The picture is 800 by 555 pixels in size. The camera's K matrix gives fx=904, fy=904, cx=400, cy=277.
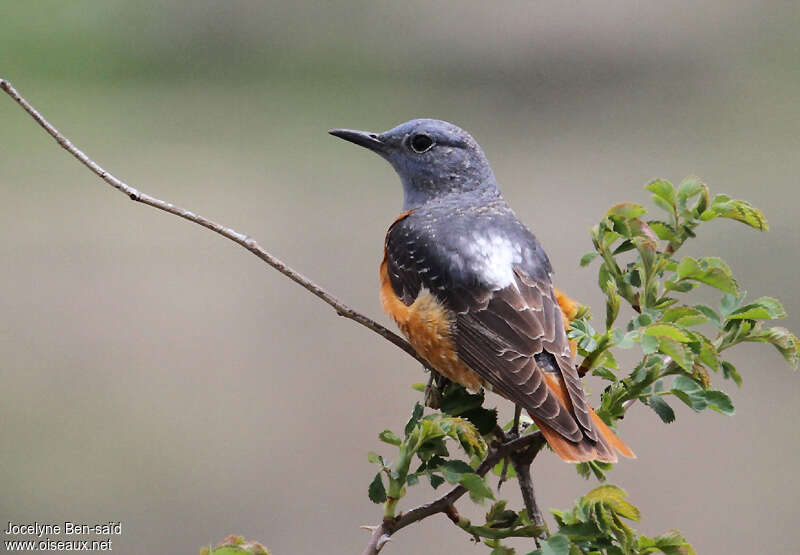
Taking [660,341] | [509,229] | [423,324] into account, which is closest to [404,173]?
[509,229]

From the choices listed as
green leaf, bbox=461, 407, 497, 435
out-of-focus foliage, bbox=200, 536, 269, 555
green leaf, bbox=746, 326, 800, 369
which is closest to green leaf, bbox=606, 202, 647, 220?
green leaf, bbox=746, 326, 800, 369

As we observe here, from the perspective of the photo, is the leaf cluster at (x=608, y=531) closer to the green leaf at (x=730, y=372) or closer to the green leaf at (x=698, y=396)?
the green leaf at (x=698, y=396)

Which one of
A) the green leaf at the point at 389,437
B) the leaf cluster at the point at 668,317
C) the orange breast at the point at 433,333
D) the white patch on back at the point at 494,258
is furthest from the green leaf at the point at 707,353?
the white patch on back at the point at 494,258

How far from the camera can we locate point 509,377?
2326 millimetres

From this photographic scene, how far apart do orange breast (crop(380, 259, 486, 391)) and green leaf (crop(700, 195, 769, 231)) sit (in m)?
0.76

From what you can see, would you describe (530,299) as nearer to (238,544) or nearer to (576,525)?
(576,525)

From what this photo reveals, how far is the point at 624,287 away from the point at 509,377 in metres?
0.44

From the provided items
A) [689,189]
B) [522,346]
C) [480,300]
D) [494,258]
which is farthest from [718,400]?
[494,258]

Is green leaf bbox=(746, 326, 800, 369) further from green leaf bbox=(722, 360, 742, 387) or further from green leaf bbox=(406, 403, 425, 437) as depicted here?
green leaf bbox=(406, 403, 425, 437)

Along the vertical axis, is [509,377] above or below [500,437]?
above

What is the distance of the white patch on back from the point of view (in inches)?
104

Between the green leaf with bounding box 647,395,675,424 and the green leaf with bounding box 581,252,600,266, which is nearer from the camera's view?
the green leaf with bounding box 647,395,675,424

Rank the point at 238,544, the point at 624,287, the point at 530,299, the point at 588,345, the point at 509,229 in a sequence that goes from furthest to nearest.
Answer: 1. the point at 509,229
2. the point at 530,299
3. the point at 624,287
4. the point at 588,345
5. the point at 238,544

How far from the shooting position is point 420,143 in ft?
10.9
